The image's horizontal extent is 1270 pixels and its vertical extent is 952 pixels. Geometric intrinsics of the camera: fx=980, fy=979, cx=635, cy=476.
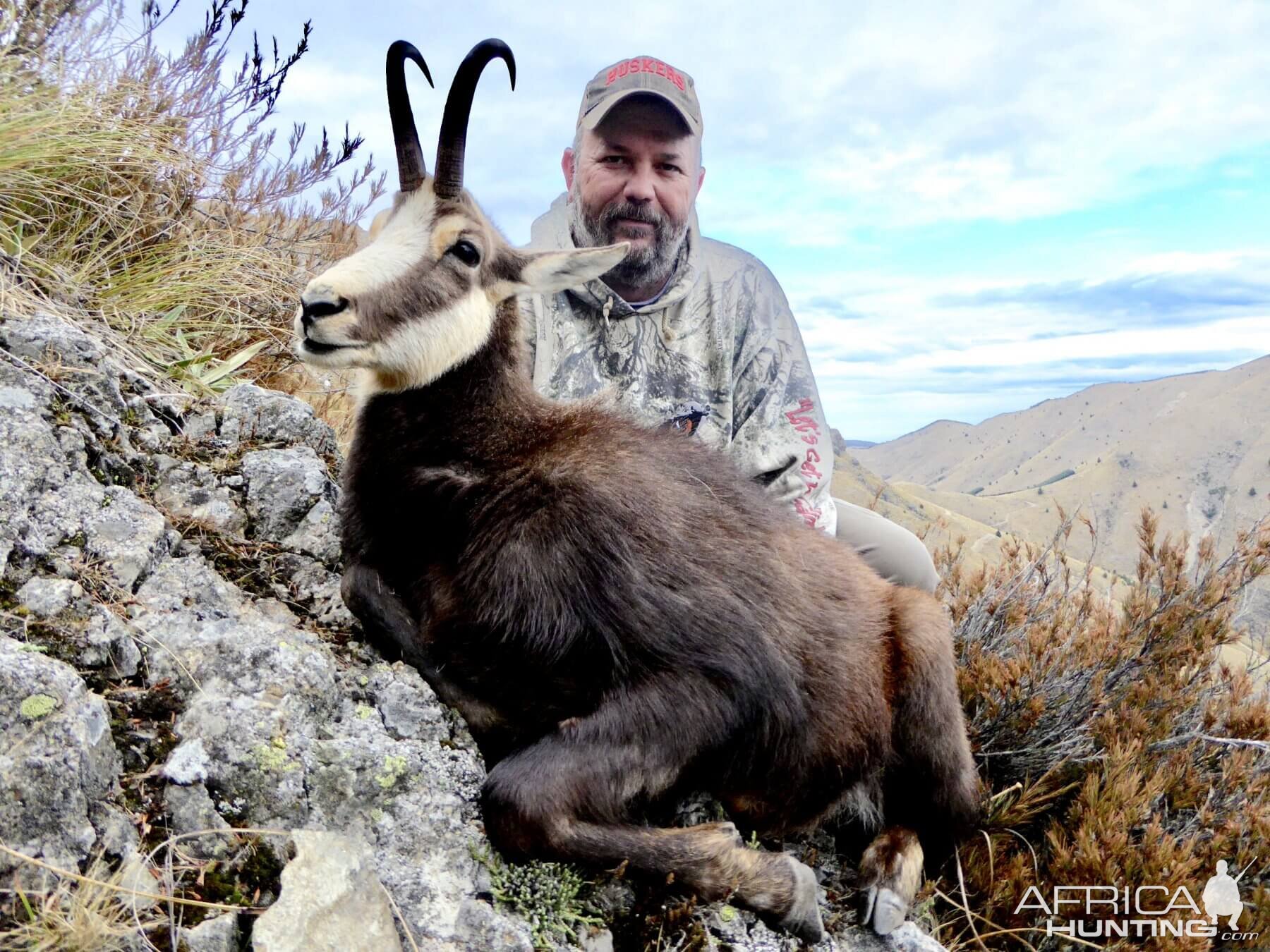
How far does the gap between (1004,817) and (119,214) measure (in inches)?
257

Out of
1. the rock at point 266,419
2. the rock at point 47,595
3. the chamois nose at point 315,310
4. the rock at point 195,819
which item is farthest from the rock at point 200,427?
the rock at point 195,819

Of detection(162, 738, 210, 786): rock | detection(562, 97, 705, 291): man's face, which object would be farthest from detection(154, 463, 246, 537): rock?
detection(562, 97, 705, 291): man's face

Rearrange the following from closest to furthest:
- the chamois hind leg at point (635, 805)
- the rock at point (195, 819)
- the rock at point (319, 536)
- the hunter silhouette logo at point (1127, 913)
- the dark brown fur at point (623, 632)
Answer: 1. the rock at point (195, 819)
2. the chamois hind leg at point (635, 805)
3. the dark brown fur at point (623, 632)
4. the rock at point (319, 536)
5. the hunter silhouette logo at point (1127, 913)

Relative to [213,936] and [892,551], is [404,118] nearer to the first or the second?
[213,936]

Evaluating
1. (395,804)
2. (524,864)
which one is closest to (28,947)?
(395,804)

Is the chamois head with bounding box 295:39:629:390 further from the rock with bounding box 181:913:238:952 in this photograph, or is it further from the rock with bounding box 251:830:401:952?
the rock with bounding box 181:913:238:952

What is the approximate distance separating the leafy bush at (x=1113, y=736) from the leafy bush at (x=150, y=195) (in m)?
4.83

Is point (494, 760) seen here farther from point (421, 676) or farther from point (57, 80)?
point (57, 80)

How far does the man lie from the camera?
18.7 feet

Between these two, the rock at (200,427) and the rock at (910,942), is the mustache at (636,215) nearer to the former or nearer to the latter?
the rock at (200,427)

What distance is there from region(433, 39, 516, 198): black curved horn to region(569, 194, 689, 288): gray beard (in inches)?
74.1

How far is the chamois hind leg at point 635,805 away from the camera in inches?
117

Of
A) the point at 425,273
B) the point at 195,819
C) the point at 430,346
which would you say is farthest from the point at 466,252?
the point at 195,819

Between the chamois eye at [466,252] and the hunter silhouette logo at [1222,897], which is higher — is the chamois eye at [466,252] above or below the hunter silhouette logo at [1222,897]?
above
